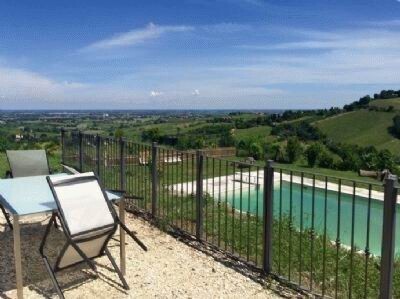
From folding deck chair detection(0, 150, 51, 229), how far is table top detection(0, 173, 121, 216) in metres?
0.70

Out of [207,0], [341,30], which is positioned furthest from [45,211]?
[341,30]

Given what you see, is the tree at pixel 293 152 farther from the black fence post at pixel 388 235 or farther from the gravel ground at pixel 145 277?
the black fence post at pixel 388 235

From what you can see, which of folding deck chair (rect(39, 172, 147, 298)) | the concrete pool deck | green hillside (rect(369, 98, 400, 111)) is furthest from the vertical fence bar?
green hillside (rect(369, 98, 400, 111))

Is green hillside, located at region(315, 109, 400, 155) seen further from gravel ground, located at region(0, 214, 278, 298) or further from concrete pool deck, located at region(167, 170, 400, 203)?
gravel ground, located at region(0, 214, 278, 298)

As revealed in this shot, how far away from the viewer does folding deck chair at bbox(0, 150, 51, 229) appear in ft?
16.6

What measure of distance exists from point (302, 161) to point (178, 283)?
25.4 metres

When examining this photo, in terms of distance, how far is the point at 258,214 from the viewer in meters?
4.79

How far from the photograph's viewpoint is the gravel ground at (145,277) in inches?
130

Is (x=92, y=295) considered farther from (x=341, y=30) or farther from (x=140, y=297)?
(x=341, y=30)

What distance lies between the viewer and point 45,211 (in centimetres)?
314

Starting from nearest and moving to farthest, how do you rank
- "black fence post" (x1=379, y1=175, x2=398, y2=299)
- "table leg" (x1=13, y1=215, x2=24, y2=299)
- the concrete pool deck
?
"black fence post" (x1=379, y1=175, x2=398, y2=299) < "table leg" (x1=13, y1=215, x2=24, y2=299) < the concrete pool deck

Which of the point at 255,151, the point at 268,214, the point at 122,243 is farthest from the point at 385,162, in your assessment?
the point at 122,243

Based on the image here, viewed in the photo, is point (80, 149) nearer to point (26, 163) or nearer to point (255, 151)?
point (26, 163)

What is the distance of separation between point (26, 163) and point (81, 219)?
2.46m
